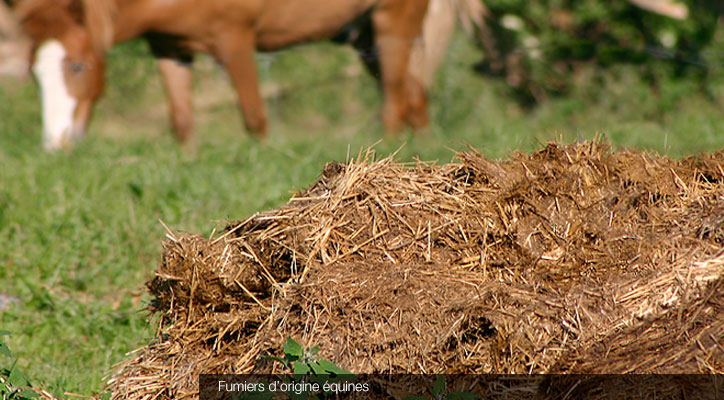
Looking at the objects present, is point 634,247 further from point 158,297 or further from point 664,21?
point 664,21

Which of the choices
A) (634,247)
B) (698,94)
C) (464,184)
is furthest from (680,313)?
(698,94)

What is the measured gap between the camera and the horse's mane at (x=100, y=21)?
6.30 metres

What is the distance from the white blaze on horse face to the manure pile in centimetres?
398

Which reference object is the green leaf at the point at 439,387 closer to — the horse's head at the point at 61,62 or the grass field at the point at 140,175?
the grass field at the point at 140,175

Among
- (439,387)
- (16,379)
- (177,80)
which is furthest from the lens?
(177,80)

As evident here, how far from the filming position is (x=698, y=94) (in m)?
7.98

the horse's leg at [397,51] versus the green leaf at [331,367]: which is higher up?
the horse's leg at [397,51]

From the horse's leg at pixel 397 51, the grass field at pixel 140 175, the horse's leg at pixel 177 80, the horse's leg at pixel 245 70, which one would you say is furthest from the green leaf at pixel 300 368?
the horse's leg at pixel 397 51

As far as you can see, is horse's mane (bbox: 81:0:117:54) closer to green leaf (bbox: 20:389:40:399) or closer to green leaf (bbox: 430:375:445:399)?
green leaf (bbox: 20:389:40:399)

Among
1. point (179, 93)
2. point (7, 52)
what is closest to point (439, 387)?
point (179, 93)

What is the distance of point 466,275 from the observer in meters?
2.39

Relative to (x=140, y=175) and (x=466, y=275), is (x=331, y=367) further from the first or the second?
(x=140, y=175)

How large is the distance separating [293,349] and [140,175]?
331cm

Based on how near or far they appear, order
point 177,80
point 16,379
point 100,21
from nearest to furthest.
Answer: point 16,379 → point 100,21 → point 177,80
